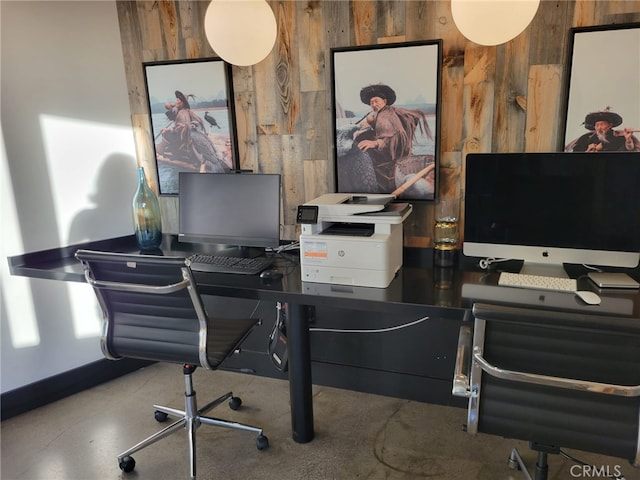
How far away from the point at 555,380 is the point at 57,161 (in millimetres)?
2547

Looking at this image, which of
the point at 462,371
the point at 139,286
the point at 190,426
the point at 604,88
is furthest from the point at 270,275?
the point at 604,88

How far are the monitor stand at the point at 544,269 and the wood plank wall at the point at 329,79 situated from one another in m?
0.47

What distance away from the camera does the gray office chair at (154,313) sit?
165 cm

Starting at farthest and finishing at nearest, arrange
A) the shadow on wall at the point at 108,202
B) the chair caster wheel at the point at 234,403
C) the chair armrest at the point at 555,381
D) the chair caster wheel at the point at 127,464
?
1. the shadow on wall at the point at 108,202
2. the chair caster wheel at the point at 234,403
3. the chair caster wheel at the point at 127,464
4. the chair armrest at the point at 555,381

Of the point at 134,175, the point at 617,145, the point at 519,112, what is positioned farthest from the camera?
the point at 134,175

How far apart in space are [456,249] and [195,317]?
47.3 inches

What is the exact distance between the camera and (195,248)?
2.56 metres

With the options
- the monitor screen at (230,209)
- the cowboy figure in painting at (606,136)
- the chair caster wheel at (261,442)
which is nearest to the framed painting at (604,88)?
the cowboy figure in painting at (606,136)

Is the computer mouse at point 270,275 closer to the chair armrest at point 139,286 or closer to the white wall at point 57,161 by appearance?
the chair armrest at point 139,286

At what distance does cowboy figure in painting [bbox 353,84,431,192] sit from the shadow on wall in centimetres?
146

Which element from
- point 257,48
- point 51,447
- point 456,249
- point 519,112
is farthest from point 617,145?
point 51,447

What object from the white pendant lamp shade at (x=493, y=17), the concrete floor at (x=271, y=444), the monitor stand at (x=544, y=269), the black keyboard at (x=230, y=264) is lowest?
the concrete floor at (x=271, y=444)

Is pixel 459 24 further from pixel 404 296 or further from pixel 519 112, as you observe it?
pixel 404 296

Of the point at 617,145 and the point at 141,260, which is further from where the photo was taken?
the point at 617,145
